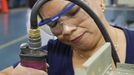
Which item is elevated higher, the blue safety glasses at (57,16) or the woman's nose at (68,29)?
the blue safety glasses at (57,16)

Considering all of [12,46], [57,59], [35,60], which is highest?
[35,60]

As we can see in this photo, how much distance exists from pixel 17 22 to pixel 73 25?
4.77 m

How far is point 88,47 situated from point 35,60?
38cm

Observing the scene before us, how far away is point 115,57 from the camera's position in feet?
2.83

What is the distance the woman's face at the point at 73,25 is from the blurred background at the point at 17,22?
0.61 metres

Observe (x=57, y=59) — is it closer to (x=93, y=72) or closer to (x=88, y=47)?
(x=88, y=47)

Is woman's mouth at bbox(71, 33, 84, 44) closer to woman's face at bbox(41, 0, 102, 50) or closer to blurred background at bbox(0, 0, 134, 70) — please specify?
woman's face at bbox(41, 0, 102, 50)

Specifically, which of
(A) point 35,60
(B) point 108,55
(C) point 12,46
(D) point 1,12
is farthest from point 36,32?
(D) point 1,12

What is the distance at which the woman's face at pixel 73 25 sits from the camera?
1015 mm

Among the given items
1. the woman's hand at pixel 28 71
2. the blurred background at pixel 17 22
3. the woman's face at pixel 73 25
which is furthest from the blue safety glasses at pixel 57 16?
the blurred background at pixel 17 22

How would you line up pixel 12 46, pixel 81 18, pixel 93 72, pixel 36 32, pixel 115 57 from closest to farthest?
pixel 93 72 < pixel 36 32 < pixel 115 57 < pixel 81 18 < pixel 12 46

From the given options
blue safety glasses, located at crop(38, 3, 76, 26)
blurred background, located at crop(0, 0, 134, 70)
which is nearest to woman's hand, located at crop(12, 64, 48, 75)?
blue safety glasses, located at crop(38, 3, 76, 26)

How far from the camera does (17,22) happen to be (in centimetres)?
569

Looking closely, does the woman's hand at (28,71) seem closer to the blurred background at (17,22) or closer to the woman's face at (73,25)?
the woman's face at (73,25)
